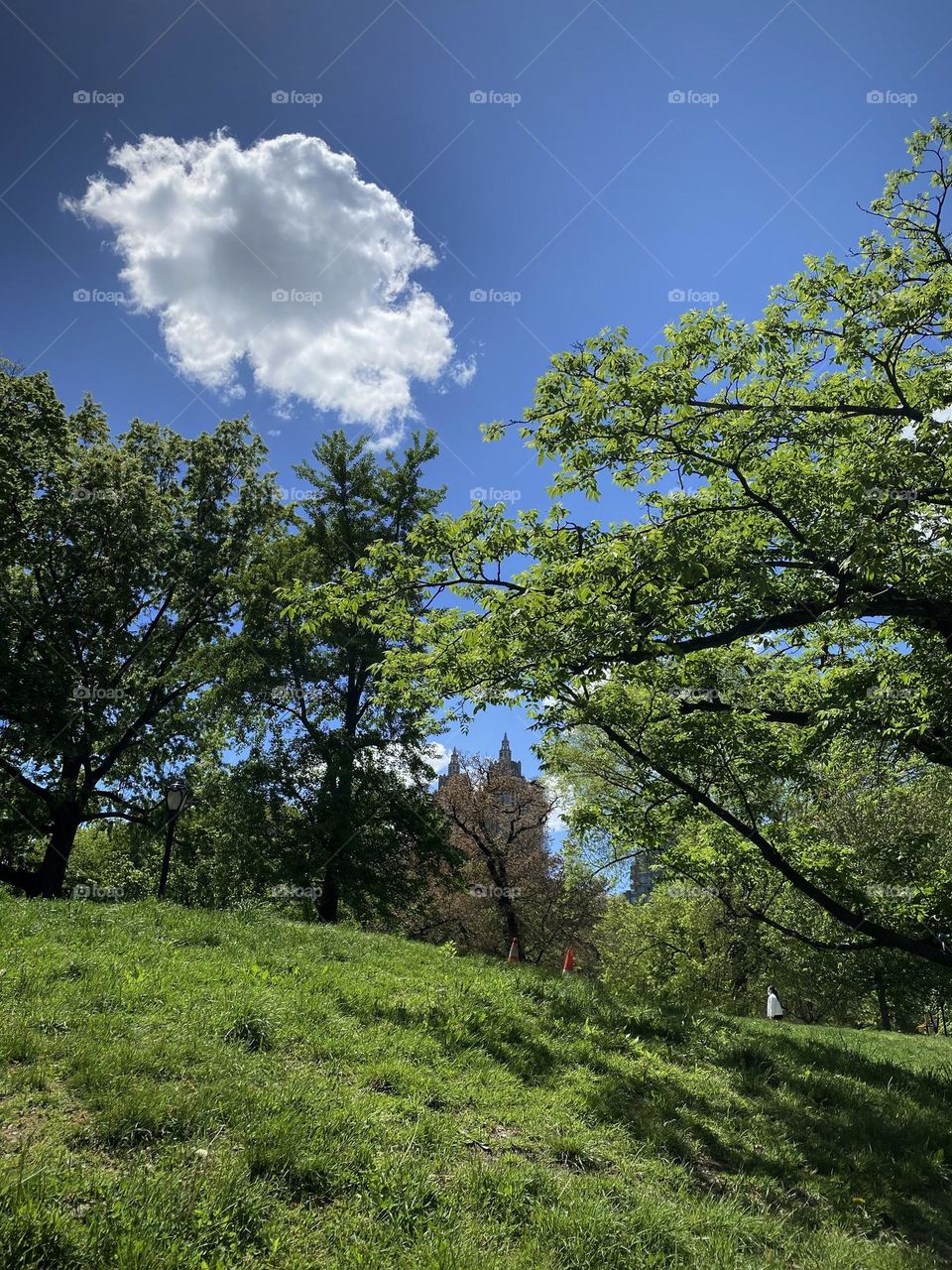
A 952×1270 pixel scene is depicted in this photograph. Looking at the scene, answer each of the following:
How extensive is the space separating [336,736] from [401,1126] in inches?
746

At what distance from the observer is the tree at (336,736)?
22297 millimetres

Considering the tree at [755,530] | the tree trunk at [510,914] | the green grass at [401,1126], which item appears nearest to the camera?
the green grass at [401,1126]

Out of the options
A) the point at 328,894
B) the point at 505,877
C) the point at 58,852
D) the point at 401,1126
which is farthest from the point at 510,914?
the point at 401,1126

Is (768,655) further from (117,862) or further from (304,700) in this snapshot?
(117,862)

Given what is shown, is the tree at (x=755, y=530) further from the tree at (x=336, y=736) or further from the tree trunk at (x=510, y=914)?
the tree trunk at (x=510, y=914)

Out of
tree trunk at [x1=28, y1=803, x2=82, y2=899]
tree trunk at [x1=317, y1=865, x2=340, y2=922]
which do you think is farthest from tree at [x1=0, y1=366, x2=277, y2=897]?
A: tree trunk at [x1=317, y1=865, x2=340, y2=922]

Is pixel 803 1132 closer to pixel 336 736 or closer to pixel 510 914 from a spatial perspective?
pixel 336 736

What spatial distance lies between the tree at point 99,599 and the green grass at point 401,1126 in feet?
49.3

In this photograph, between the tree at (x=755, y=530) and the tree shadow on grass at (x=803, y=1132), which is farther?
the tree at (x=755, y=530)

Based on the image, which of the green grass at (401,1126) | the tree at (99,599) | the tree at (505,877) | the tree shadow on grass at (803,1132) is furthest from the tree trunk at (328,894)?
the tree shadow on grass at (803,1132)

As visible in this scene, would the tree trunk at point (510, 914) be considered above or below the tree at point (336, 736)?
below

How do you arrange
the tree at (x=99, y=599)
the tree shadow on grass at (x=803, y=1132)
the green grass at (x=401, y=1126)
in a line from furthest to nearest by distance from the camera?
the tree at (x=99, y=599), the tree shadow on grass at (x=803, y=1132), the green grass at (x=401, y=1126)

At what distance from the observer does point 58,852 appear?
2259 cm

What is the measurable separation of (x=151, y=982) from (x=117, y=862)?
3046 centimetres
